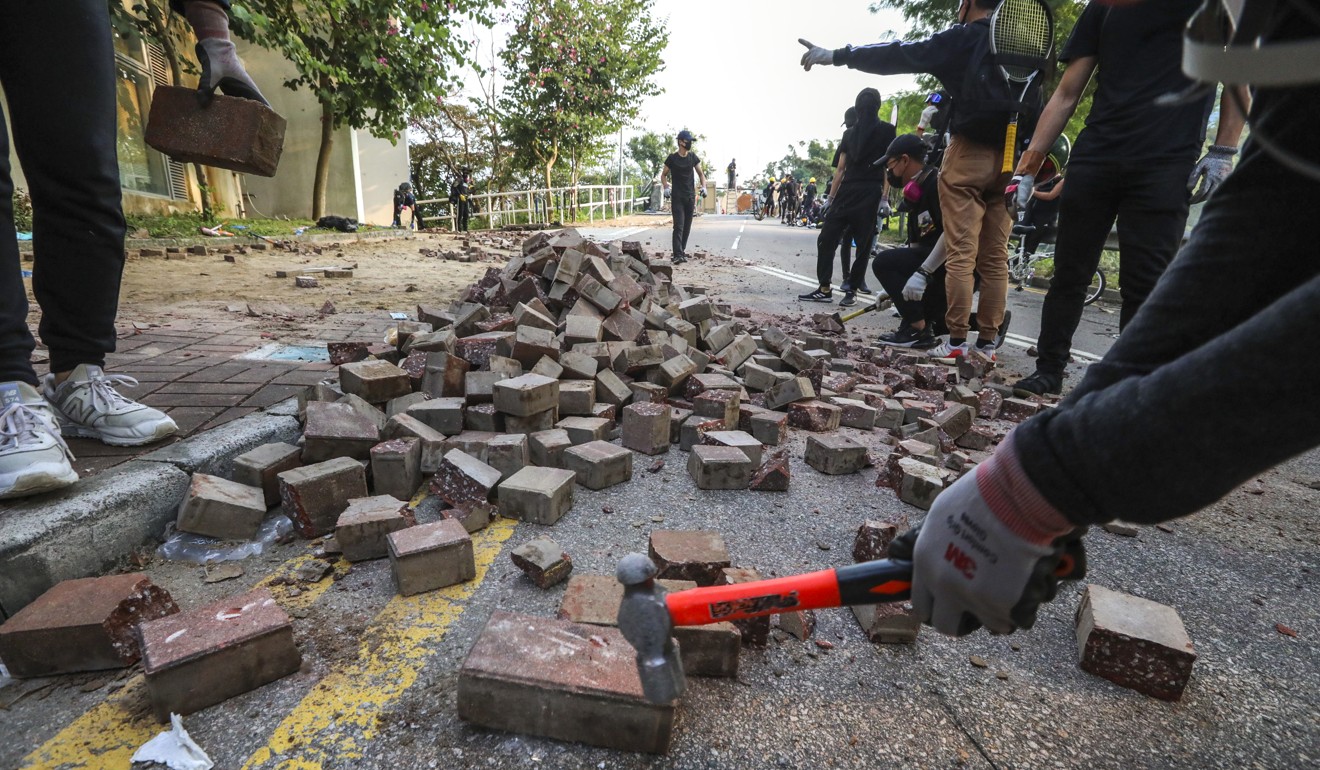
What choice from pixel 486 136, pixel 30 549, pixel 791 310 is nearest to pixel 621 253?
pixel 791 310

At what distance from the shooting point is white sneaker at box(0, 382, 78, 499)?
1588 millimetres

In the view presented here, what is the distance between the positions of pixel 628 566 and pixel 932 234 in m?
4.69

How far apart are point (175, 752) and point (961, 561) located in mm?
1429

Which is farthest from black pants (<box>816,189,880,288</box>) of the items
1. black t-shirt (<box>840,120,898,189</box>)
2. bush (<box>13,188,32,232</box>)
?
bush (<box>13,188,32,232</box>)

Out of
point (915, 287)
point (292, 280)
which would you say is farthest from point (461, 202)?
point (915, 287)

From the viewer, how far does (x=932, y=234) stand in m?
4.87

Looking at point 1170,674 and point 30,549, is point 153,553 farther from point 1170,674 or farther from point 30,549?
point 1170,674

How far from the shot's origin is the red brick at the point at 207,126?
224cm

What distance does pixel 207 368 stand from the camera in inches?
116

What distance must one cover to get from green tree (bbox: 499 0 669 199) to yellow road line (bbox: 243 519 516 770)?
21.0 metres

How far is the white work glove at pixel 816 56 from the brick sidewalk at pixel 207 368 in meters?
3.62

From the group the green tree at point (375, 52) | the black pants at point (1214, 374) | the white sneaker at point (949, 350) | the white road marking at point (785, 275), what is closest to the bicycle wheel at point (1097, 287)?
the white road marking at point (785, 275)

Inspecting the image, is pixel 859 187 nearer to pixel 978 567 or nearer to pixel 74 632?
pixel 978 567

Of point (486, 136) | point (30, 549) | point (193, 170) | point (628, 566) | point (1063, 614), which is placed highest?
point (486, 136)
